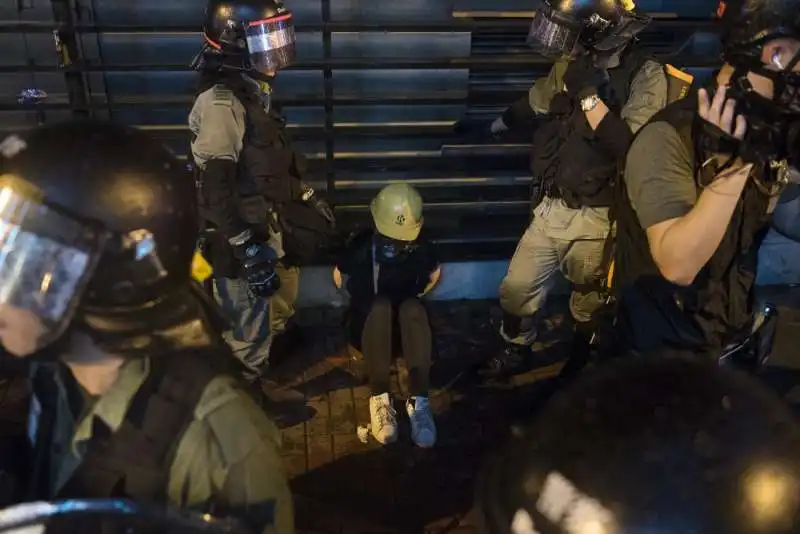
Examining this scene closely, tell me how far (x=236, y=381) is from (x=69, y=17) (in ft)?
11.4

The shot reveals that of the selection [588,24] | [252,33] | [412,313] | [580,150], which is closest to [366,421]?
[412,313]

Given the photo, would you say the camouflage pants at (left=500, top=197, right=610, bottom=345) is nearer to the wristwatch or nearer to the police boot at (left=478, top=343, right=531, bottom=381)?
the police boot at (left=478, top=343, right=531, bottom=381)

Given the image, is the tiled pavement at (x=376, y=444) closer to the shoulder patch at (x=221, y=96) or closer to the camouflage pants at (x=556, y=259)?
the camouflage pants at (x=556, y=259)

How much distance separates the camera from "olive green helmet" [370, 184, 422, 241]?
4137 mm

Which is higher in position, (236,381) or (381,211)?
(236,381)

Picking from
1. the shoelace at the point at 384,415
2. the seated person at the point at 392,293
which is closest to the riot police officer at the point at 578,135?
the seated person at the point at 392,293

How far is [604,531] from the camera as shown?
179 cm

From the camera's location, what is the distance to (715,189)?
2766mm

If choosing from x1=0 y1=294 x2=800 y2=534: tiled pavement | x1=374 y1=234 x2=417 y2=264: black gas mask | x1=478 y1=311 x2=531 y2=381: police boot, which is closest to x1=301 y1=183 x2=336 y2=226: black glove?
x1=374 y1=234 x2=417 y2=264: black gas mask

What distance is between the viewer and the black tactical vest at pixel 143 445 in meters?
1.88

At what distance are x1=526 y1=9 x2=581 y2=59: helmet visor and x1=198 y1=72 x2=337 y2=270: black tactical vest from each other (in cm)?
138

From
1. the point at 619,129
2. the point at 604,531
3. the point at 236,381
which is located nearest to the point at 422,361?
the point at 619,129

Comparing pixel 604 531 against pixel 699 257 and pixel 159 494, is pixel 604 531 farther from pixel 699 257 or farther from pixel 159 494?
pixel 699 257

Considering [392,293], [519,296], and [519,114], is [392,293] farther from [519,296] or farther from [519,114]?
[519,114]
